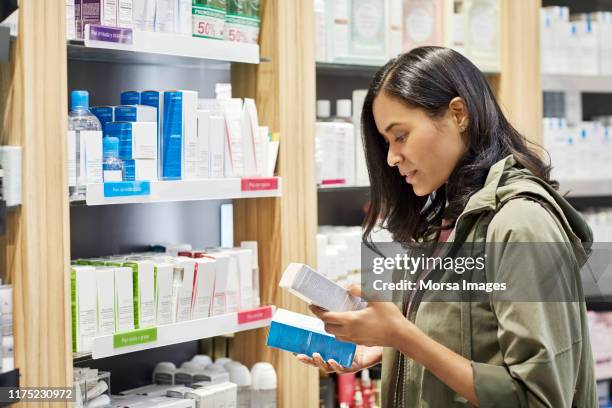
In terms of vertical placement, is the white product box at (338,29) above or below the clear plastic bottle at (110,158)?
above

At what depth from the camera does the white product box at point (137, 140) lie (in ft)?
7.68

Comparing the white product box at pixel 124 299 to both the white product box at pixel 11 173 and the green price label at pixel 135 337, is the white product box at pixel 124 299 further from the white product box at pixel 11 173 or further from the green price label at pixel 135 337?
the white product box at pixel 11 173

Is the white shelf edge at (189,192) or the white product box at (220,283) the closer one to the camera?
the white shelf edge at (189,192)

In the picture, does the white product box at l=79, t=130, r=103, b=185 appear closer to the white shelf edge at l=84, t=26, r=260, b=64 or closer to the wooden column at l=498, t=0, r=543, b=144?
the white shelf edge at l=84, t=26, r=260, b=64

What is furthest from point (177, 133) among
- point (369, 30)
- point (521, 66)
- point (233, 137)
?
point (521, 66)

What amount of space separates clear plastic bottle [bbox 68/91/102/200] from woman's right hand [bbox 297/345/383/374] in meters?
0.74

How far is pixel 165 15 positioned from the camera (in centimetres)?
250

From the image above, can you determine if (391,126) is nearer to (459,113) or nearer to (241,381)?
(459,113)

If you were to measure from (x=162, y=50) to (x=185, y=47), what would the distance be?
9 cm

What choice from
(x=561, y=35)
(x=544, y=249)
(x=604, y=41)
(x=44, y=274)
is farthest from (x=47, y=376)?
(x=604, y=41)

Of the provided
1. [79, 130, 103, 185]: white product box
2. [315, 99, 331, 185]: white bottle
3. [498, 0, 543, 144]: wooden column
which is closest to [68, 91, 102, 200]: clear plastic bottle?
[79, 130, 103, 185]: white product box

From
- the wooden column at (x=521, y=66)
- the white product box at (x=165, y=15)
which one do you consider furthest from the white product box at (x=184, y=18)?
the wooden column at (x=521, y=66)

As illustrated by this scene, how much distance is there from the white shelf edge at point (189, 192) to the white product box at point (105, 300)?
194mm

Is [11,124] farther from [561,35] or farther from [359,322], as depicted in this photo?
[561,35]
